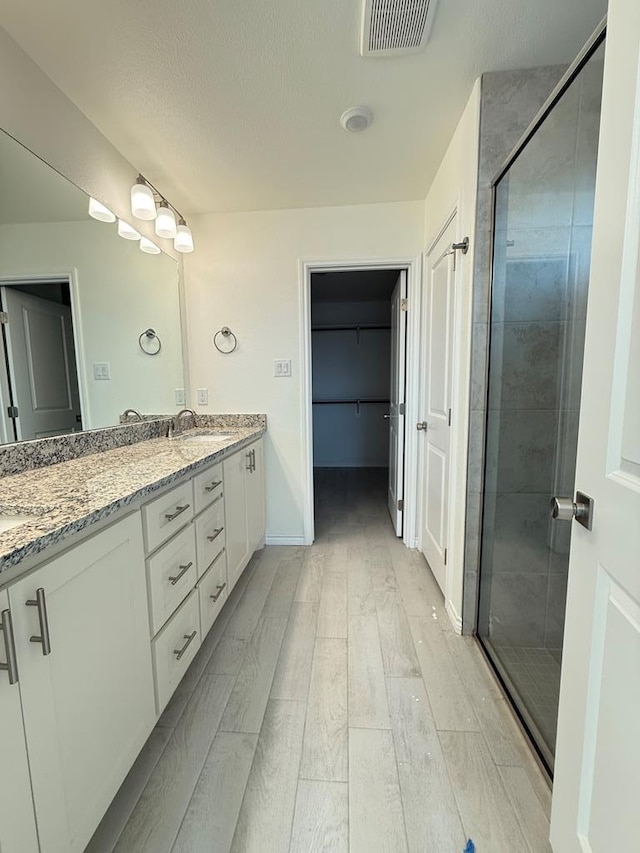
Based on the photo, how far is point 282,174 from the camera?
2.02 meters

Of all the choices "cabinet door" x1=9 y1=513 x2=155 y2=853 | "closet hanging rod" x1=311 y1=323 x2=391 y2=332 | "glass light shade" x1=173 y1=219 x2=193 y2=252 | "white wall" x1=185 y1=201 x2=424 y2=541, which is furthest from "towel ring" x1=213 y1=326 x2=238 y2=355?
"closet hanging rod" x1=311 y1=323 x2=391 y2=332

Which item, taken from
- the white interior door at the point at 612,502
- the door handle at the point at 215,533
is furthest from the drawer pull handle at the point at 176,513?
the white interior door at the point at 612,502

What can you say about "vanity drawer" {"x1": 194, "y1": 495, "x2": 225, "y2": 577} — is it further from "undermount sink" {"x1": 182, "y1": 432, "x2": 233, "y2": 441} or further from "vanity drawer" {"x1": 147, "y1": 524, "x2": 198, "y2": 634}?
"undermount sink" {"x1": 182, "y1": 432, "x2": 233, "y2": 441}

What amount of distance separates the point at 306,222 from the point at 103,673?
2535 mm

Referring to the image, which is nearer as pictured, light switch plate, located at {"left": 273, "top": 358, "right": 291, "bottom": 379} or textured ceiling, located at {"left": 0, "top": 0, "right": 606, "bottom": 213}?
textured ceiling, located at {"left": 0, "top": 0, "right": 606, "bottom": 213}

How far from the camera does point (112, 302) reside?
1.87 meters

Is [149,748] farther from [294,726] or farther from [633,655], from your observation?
[633,655]

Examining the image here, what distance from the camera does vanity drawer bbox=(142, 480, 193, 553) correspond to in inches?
42.9

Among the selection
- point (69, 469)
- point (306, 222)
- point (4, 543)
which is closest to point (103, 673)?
point (4, 543)

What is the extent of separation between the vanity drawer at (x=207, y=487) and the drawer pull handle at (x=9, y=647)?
0.78 metres

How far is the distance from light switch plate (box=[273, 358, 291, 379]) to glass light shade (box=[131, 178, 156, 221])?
1096 millimetres

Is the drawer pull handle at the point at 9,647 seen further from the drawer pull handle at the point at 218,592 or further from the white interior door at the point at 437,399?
the white interior door at the point at 437,399

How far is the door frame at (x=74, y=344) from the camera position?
1276 millimetres

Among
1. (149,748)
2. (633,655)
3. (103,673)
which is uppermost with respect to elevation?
(633,655)
